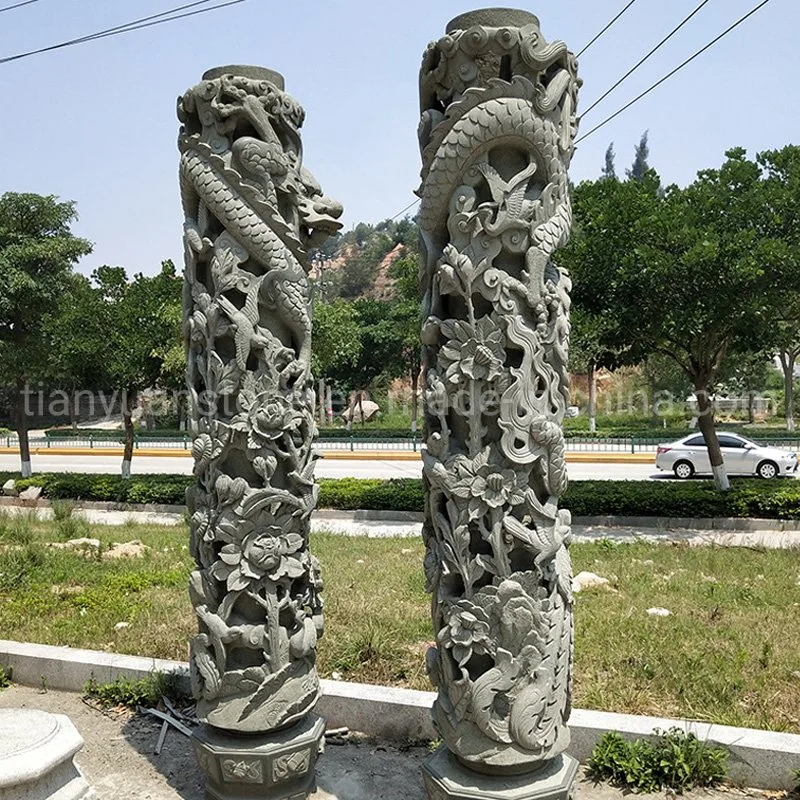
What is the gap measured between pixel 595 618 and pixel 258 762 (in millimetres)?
3521

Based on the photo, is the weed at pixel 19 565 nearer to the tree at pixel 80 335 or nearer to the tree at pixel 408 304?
the tree at pixel 80 335

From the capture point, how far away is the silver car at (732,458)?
18.1 meters

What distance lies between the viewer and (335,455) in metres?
26.1

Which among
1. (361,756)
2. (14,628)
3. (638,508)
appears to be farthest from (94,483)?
(361,756)

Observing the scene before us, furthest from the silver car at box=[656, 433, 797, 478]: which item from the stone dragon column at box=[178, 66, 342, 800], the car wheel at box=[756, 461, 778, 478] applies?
the stone dragon column at box=[178, 66, 342, 800]

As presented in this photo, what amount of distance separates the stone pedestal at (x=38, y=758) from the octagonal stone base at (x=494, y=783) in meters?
1.72

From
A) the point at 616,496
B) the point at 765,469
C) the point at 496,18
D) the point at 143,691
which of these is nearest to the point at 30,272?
the point at 616,496

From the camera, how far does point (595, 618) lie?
258 inches

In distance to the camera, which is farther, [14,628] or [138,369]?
[138,369]

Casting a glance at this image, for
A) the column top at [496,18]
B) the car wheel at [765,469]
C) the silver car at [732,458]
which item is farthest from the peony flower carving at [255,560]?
the car wheel at [765,469]

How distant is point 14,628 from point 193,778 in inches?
Result: 121

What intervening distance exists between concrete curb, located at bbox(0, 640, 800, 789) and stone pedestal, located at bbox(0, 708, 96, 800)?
1.59 m

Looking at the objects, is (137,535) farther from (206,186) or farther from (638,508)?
(206,186)

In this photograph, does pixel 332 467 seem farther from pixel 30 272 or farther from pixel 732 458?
pixel 732 458
